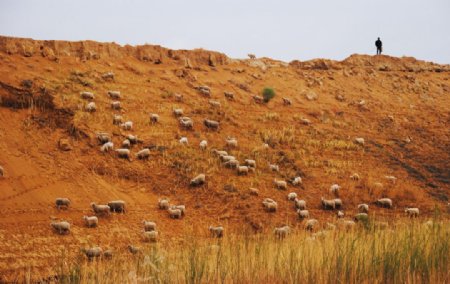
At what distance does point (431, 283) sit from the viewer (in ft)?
14.7

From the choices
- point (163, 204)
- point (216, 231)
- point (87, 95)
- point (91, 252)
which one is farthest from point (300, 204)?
point (87, 95)

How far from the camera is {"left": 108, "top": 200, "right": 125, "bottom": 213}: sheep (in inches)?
396

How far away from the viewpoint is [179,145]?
516 inches

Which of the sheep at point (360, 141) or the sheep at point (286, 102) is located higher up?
the sheep at point (286, 102)

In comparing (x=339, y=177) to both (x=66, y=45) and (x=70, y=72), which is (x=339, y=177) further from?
(x=66, y=45)

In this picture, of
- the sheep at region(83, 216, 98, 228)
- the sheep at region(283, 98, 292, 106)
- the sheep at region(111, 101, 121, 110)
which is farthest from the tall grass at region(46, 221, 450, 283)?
the sheep at region(283, 98, 292, 106)

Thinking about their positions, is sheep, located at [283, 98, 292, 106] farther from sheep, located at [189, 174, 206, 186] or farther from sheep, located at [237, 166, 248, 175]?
sheep, located at [189, 174, 206, 186]

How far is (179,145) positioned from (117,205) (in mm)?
3438

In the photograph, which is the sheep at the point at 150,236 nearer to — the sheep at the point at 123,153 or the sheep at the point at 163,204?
the sheep at the point at 163,204

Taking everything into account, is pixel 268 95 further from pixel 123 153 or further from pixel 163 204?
pixel 163 204

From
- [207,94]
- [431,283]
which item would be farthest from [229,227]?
[207,94]

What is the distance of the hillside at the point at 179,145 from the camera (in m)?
9.93

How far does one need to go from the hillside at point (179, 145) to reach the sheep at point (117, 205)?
16 cm

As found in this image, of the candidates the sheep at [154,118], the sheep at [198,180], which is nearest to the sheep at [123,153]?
the sheep at [198,180]
